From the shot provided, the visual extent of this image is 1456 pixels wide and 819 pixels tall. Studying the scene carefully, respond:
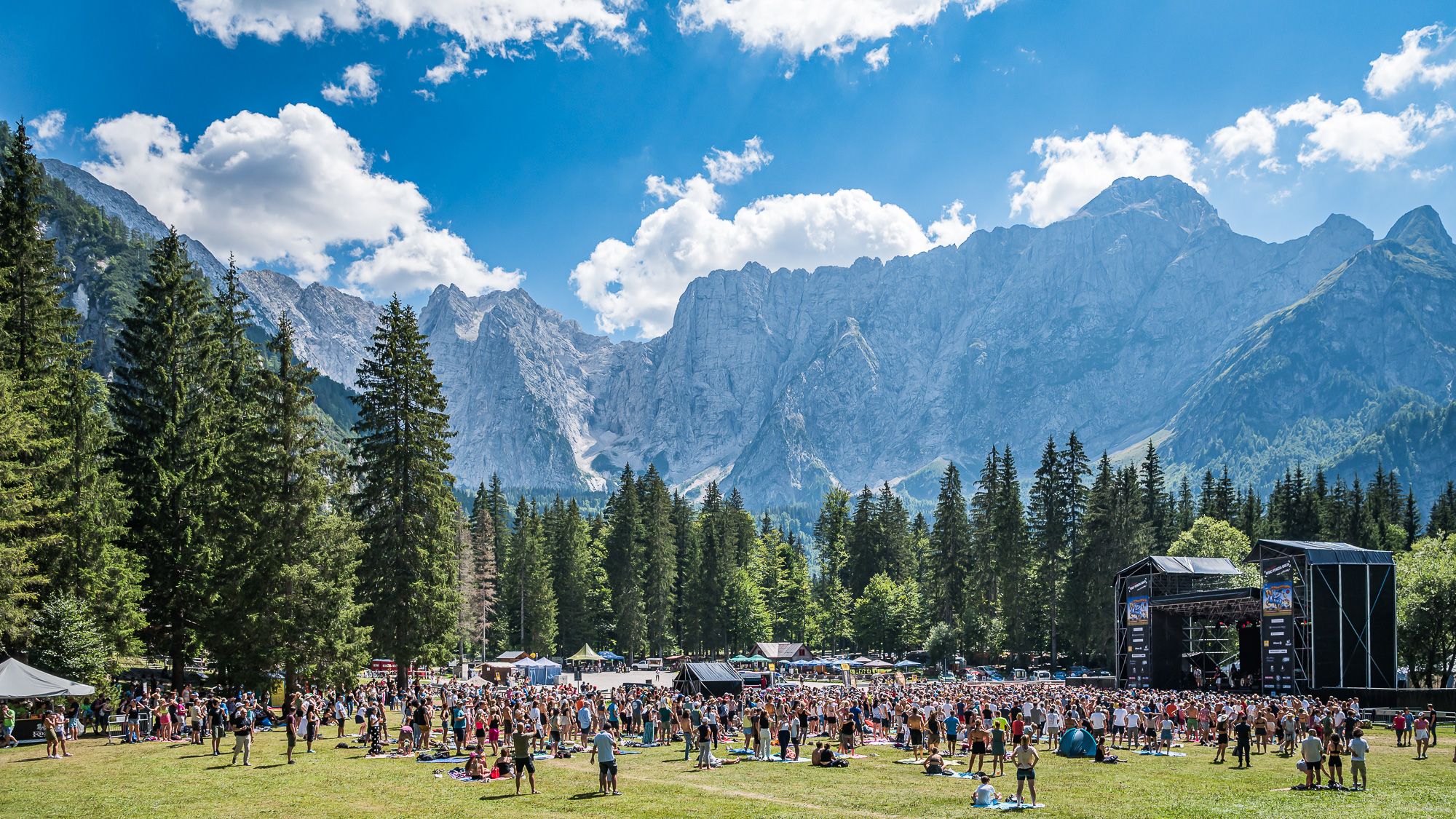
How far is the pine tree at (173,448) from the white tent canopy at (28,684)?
22.9 feet

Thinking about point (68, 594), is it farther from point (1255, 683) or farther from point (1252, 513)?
point (1252, 513)

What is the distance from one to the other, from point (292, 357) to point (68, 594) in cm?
947

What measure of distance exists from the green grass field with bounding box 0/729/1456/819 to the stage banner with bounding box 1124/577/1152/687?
25.4m

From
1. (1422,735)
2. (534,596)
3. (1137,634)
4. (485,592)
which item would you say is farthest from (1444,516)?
(485,592)

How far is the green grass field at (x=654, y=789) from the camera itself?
50.0 feet

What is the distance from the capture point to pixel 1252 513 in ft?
267

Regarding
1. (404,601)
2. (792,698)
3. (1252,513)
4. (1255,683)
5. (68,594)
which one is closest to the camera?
(68,594)

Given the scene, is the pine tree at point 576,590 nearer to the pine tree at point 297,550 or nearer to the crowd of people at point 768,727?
the crowd of people at point 768,727

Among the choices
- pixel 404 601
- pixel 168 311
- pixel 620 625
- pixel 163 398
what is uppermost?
pixel 168 311

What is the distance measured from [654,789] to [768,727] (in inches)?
230

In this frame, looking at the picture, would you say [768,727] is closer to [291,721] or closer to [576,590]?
[291,721]

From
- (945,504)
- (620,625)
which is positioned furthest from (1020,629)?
(620,625)

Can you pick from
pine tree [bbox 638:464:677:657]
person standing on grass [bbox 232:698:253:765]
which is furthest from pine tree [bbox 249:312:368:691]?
pine tree [bbox 638:464:677:657]

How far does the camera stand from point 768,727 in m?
23.3
